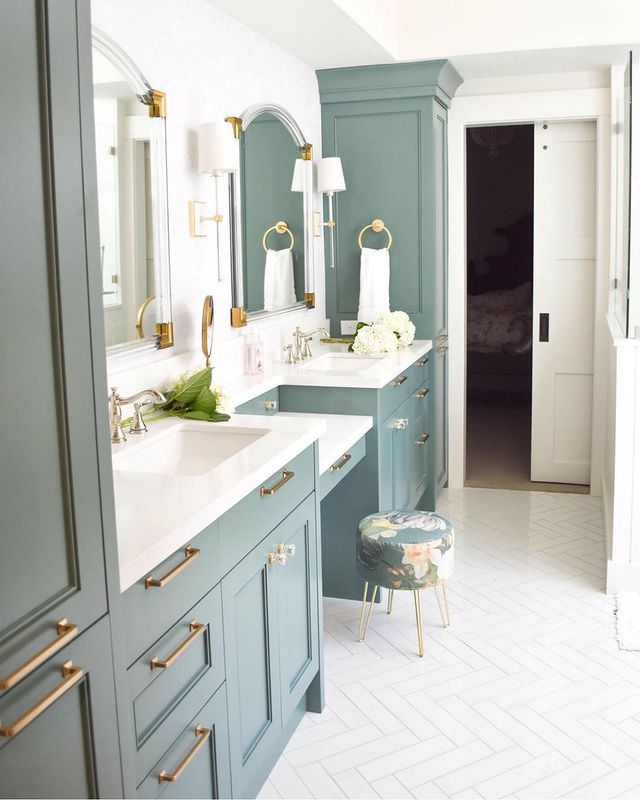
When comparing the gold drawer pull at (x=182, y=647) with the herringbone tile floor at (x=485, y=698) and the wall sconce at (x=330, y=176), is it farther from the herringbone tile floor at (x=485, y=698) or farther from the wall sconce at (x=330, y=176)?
the wall sconce at (x=330, y=176)

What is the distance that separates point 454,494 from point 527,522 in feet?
2.13

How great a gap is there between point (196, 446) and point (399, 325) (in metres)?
1.91

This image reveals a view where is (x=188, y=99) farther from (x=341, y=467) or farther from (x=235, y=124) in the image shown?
(x=341, y=467)

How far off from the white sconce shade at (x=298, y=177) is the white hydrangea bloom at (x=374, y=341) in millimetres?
730

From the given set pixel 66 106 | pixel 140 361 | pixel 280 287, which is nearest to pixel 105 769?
pixel 66 106

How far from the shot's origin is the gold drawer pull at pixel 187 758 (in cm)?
170

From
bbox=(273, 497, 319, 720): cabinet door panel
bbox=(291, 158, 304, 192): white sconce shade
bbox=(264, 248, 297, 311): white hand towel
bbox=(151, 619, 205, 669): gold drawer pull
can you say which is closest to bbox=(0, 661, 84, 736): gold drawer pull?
bbox=(151, 619, 205, 669): gold drawer pull

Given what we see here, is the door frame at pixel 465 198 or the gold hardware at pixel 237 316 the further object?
the door frame at pixel 465 198

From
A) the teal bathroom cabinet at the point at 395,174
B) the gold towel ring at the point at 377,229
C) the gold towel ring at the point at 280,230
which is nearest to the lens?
the gold towel ring at the point at 280,230

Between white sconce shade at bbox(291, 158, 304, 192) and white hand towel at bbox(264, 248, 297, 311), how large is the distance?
32 cm

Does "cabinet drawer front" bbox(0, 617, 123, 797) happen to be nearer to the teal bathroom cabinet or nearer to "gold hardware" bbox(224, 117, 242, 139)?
"gold hardware" bbox(224, 117, 242, 139)

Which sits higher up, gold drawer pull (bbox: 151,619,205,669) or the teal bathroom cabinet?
the teal bathroom cabinet

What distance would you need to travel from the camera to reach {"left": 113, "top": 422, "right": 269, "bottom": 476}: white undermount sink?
254cm

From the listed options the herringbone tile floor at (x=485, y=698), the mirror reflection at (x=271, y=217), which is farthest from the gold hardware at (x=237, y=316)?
the herringbone tile floor at (x=485, y=698)
